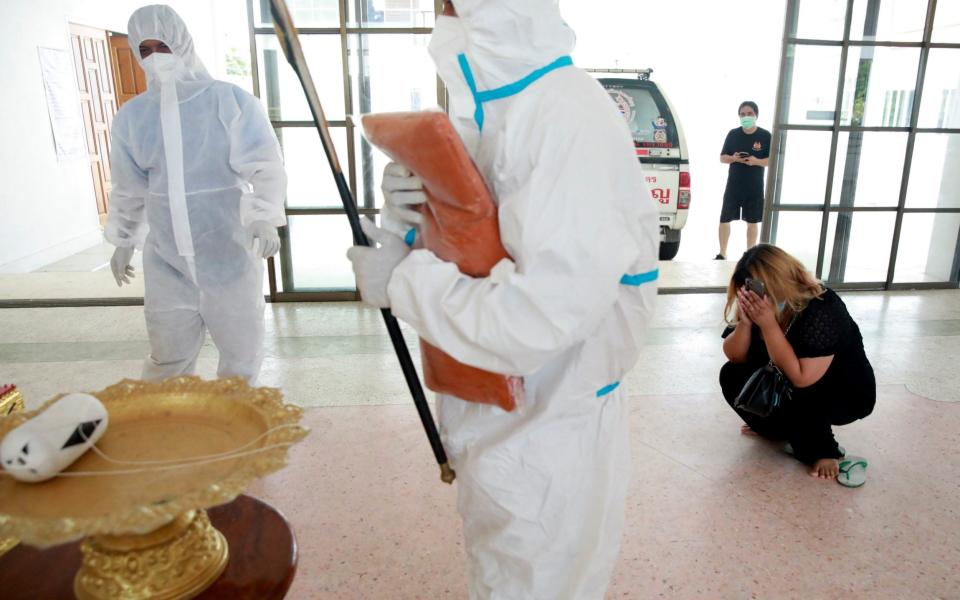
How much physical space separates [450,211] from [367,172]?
3135 millimetres

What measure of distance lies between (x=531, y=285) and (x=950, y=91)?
4574 mm

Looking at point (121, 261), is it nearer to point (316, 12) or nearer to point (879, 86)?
point (316, 12)

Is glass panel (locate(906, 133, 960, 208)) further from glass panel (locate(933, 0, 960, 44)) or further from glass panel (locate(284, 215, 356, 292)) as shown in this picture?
glass panel (locate(284, 215, 356, 292))

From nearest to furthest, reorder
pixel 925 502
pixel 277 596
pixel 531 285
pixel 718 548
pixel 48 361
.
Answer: pixel 531 285 → pixel 277 596 → pixel 718 548 → pixel 925 502 → pixel 48 361

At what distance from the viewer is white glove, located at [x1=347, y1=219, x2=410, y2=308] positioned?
985mm

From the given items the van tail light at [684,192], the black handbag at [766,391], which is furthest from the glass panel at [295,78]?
the black handbag at [766,391]

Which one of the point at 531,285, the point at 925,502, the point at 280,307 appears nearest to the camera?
the point at 531,285

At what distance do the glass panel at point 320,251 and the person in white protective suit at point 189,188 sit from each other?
6.07 feet

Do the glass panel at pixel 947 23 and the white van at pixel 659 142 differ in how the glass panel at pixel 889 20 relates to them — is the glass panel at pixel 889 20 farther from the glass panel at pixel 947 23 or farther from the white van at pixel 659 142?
the white van at pixel 659 142

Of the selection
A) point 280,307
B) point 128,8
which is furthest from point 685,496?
point 128,8

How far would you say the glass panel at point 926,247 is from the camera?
4.36 meters

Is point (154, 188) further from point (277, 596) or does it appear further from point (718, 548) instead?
point (718, 548)

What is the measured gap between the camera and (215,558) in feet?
3.16

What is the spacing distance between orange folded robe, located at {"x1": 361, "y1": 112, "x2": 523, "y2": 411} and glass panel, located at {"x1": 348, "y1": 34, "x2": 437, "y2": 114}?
9.74ft
